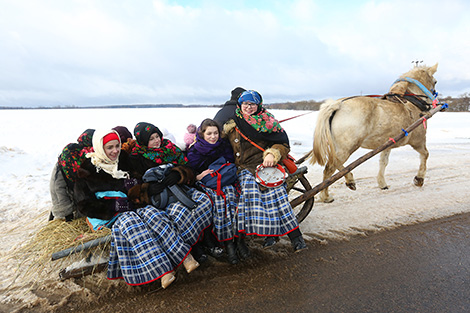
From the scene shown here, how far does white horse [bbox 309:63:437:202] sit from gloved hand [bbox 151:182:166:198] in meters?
2.66

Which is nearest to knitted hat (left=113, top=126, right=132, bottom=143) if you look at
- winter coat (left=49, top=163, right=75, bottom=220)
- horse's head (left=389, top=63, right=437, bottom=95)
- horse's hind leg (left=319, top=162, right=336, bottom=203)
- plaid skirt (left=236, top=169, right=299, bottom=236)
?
winter coat (left=49, top=163, right=75, bottom=220)

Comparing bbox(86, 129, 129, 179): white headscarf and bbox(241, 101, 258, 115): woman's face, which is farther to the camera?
bbox(241, 101, 258, 115): woman's face

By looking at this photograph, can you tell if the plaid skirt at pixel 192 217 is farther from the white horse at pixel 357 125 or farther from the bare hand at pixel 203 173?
the white horse at pixel 357 125

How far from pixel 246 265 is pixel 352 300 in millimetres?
970

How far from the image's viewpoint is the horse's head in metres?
4.91

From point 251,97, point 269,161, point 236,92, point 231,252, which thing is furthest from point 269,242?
point 236,92

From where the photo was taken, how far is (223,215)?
259cm

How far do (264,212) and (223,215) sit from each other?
42 cm

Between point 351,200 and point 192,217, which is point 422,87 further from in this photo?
point 192,217

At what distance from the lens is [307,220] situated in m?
3.49

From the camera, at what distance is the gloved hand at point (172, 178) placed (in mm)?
2488

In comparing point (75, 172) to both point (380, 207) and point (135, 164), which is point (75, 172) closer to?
point (135, 164)

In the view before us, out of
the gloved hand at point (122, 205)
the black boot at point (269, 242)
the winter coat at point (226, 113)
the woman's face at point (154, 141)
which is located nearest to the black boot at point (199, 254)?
the black boot at point (269, 242)

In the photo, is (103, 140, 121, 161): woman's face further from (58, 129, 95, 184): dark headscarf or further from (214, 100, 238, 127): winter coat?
(214, 100, 238, 127): winter coat
